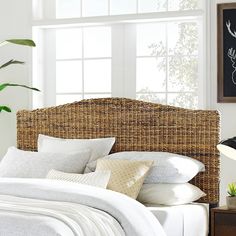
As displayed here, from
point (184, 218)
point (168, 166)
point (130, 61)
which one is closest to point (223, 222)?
point (184, 218)

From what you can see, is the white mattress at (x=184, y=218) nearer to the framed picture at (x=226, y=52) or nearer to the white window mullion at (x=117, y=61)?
Result: the framed picture at (x=226, y=52)

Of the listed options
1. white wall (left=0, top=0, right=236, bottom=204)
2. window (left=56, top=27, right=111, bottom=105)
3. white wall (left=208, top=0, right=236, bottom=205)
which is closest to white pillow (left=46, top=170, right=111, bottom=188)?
white wall (left=208, top=0, right=236, bottom=205)

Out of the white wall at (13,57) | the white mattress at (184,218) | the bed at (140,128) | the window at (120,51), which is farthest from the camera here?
the white wall at (13,57)

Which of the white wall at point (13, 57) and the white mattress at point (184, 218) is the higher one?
the white wall at point (13, 57)

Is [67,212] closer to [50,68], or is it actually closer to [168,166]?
[168,166]

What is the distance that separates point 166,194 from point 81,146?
0.97m

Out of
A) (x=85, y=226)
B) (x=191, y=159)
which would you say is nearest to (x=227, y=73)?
(x=191, y=159)

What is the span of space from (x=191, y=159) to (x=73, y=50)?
163 centimetres

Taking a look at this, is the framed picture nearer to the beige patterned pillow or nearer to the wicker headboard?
the wicker headboard

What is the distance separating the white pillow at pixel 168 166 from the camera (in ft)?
15.0

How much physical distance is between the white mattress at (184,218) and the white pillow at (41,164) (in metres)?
0.73

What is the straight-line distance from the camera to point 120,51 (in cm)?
573

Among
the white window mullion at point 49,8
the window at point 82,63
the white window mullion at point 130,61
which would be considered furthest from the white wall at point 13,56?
the white window mullion at point 130,61

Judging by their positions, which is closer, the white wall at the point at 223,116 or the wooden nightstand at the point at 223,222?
the wooden nightstand at the point at 223,222
